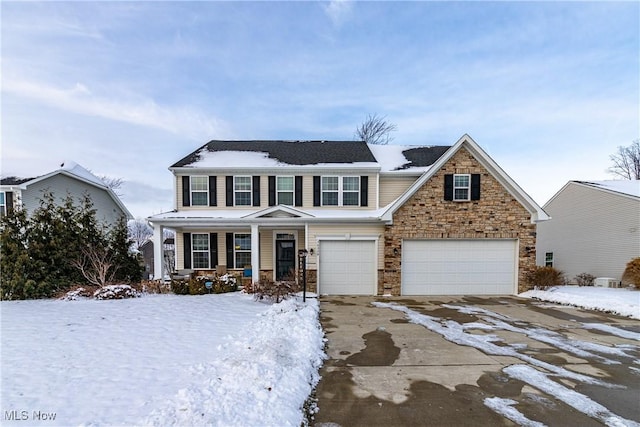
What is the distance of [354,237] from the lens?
38.7 feet

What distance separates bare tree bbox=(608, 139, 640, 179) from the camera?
96.1 ft

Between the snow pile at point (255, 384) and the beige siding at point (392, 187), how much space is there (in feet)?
29.1

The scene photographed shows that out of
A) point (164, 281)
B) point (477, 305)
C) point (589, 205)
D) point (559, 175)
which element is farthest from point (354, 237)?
point (559, 175)

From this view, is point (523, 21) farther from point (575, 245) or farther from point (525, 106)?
point (575, 245)

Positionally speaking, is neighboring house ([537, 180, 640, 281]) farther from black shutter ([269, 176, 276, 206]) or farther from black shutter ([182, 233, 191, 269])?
black shutter ([182, 233, 191, 269])

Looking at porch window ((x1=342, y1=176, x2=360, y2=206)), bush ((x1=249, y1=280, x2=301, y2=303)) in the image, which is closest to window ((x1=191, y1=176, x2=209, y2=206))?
bush ((x1=249, y1=280, x2=301, y2=303))

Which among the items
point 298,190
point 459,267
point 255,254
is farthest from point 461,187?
point 255,254

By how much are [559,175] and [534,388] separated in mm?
23075

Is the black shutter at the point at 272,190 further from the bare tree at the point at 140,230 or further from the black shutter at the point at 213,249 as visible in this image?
the bare tree at the point at 140,230

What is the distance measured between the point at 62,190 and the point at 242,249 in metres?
10.7

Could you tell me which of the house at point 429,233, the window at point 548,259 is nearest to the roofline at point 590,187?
the window at point 548,259

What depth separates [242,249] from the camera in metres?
13.3

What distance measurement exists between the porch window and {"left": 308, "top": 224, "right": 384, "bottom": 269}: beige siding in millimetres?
1829

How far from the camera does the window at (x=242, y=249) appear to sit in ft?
43.6
